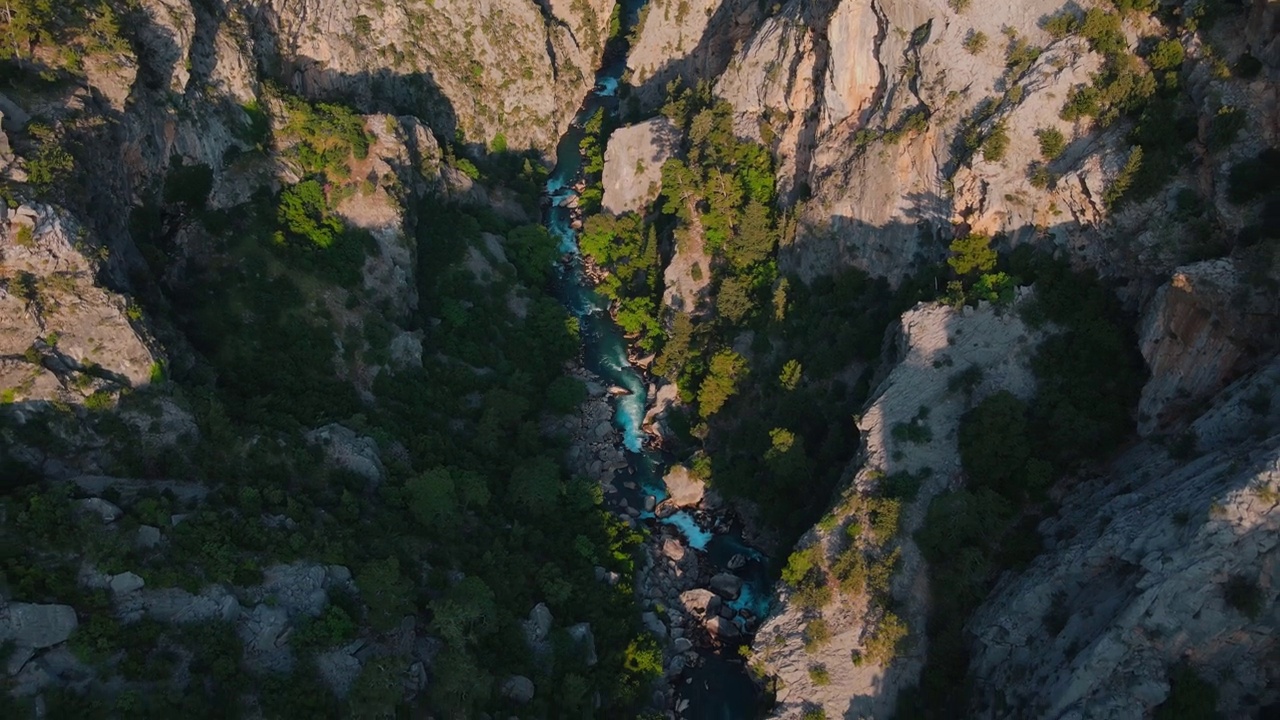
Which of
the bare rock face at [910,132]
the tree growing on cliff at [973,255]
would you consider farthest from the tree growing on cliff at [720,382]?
the tree growing on cliff at [973,255]

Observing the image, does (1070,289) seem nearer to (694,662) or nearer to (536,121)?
(694,662)

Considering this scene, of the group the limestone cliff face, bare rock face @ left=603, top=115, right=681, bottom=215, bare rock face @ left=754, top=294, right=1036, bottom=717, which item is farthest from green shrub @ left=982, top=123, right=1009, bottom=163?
bare rock face @ left=603, top=115, right=681, bottom=215

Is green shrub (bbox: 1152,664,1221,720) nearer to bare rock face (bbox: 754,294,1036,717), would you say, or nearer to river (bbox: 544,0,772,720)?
bare rock face (bbox: 754,294,1036,717)

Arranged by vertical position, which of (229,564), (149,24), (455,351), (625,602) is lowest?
(229,564)

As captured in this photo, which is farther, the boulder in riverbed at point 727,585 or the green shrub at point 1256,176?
the boulder in riverbed at point 727,585

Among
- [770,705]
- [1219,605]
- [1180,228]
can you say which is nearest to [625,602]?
[770,705]

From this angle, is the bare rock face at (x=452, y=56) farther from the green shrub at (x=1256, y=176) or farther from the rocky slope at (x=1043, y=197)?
the green shrub at (x=1256, y=176)

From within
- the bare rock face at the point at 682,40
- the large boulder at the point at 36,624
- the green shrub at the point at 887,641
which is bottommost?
the large boulder at the point at 36,624

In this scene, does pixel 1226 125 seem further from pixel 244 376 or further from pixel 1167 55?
pixel 244 376
